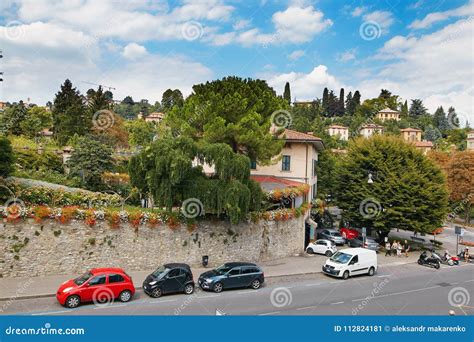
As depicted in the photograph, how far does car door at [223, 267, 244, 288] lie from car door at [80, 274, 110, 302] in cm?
580

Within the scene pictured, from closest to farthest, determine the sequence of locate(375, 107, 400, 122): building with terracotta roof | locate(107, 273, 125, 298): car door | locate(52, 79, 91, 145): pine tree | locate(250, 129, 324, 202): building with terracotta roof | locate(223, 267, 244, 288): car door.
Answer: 1. locate(107, 273, 125, 298): car door
2. locate(223, 267, 244, 288): car door
3. locate(250, 129, 324, 202): building with terracotta roof
4. locate(52, 79, 91, 145): pine tree
5. locate(375, 107, 400, 122): building with terracotta roof

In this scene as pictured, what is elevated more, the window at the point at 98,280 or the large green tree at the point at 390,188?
the large green tree at the point at 390,188

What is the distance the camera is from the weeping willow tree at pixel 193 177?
2091 cm

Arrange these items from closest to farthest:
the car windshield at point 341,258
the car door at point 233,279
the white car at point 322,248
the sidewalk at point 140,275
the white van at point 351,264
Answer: the sidewalk at point 140,275 → the car door at point 233,279 → the white van at point 351,264 → the car windshield at point 341,258 → the white car at point 322,248

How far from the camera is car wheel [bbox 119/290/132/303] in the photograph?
16.2m

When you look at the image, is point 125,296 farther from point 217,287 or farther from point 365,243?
point 365,243

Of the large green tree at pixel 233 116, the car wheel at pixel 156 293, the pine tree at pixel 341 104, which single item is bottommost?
the car wheel at pixel 156 293

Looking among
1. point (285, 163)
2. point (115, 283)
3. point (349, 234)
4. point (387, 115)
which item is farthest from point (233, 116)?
point (387, 115)

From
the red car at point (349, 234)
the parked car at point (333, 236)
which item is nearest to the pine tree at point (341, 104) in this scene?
the red car at point (349, 234)

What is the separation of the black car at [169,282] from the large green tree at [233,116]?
12123 millimetres

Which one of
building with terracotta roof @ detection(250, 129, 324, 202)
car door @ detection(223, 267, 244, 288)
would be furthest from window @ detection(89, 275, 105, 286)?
building with terracotta roof @ detection(250, 129, 324, 202)

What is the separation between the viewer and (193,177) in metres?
22.0

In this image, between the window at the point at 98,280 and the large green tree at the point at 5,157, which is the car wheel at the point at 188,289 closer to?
the window at the point at 98,280

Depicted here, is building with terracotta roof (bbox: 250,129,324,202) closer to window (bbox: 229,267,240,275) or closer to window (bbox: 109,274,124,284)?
window (bbox: 229,267,240,275)
